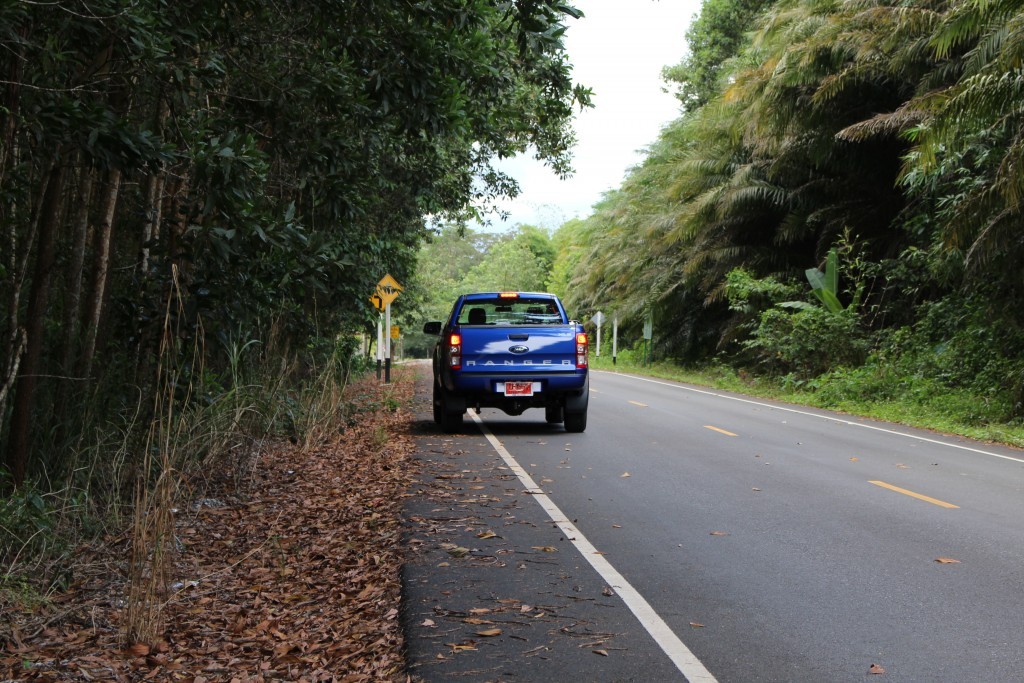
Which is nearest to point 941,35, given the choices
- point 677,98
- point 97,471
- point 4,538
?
point 97,471

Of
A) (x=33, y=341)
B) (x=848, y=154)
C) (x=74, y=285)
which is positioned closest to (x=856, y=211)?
(x=848, y=154)

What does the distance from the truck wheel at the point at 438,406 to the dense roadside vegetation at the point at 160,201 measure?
12.0ft

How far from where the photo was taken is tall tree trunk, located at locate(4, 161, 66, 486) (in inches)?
301

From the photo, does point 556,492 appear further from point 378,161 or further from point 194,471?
point 378,161

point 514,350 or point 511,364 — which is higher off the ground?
point 514,350

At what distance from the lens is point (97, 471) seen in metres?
8.44

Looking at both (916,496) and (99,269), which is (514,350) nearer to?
(916,496)

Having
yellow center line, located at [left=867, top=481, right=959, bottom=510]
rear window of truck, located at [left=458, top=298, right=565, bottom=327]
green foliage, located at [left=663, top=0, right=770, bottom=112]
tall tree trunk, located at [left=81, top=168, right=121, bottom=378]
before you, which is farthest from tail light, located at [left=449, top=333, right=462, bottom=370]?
green foliage, located at [left=663, top=0, right=770, bottom=112]

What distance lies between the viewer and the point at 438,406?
1609cm

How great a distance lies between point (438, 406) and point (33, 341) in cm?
882

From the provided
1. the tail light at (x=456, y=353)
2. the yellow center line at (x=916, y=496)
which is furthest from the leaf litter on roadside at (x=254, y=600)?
the yellow center line at (x=916, y=496)

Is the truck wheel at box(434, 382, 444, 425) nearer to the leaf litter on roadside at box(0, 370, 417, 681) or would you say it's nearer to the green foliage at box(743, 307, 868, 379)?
the leaf litter on roadside at box(0, 370, 417, 681)

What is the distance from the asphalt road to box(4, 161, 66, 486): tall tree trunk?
299cm

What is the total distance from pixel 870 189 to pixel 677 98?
18.7m
